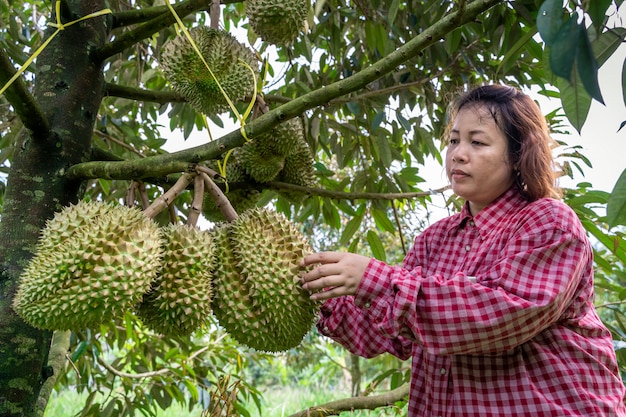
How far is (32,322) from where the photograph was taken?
986 millimetres

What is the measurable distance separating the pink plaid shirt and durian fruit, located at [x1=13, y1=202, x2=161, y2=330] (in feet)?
1.38

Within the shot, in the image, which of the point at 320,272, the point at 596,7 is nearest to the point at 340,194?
the point at 320,272

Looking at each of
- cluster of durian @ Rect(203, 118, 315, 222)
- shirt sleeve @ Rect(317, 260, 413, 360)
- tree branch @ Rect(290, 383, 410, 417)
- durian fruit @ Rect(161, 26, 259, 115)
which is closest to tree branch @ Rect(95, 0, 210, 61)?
durian fruit @ Rect(161, 26, 259, 115)

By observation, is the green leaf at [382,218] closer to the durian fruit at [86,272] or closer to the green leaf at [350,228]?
the green leaf at [350,228]

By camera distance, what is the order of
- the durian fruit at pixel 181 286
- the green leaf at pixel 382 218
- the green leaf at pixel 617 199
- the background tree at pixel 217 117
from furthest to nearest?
the green leaf at pixel 382 218 < the durian fruit at pixel 181 286 < the background tree at pixel 217 117 < the green leaf at pixel 617 199

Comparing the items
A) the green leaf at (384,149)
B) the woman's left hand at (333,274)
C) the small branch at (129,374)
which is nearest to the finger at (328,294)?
the woman's left hand at (333,274)

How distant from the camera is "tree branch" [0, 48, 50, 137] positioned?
3.27ft

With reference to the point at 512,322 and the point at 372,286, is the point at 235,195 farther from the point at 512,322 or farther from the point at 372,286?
the point at 512,322

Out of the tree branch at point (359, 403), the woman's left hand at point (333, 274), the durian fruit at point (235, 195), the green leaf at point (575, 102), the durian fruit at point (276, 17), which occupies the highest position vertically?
the durian fruit at point (276, 17)

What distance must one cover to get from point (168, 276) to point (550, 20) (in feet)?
2.47

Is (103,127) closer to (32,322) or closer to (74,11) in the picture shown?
(74,11)

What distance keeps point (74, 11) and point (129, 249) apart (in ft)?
2.17

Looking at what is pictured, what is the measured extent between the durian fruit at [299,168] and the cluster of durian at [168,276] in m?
0.46

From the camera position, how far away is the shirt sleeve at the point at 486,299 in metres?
1.08
